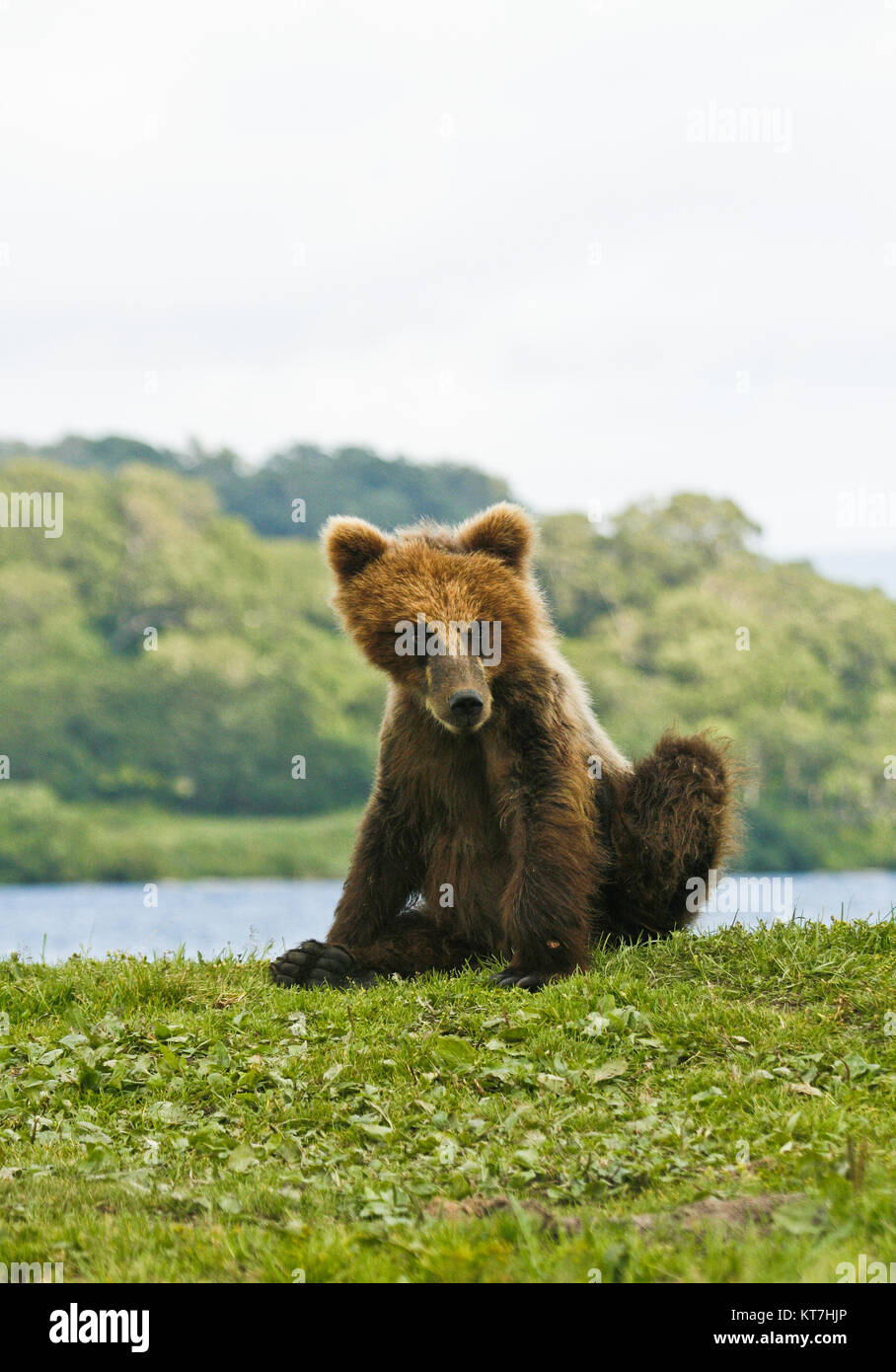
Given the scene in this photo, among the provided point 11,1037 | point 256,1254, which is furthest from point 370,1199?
point 11,1037

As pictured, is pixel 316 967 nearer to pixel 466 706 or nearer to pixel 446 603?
pixel 466 706

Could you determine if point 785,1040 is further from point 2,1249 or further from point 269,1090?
point 2,1249

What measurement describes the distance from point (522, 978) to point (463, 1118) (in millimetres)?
1858

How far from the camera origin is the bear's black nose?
26.0 feet

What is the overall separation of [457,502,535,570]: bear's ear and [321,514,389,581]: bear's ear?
54 cm

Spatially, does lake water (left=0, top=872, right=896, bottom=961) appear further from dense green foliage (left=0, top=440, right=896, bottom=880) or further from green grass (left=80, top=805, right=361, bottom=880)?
dense green foliage (left=0, top=440, right=896, bottom=880)

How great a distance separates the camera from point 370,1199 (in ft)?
17.4

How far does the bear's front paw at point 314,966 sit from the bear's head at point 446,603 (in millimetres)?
1615

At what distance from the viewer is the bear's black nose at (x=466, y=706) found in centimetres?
793

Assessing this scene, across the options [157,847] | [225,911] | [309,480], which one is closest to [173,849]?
[157,847]

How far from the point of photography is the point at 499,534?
29.2 ft

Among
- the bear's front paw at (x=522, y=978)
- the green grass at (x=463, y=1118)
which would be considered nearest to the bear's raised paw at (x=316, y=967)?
the green grass at (x=463, y=1118)

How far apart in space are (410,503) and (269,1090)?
7036 centimetres

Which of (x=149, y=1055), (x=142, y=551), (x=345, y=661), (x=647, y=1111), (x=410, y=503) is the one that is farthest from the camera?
(x=410, y=503)
